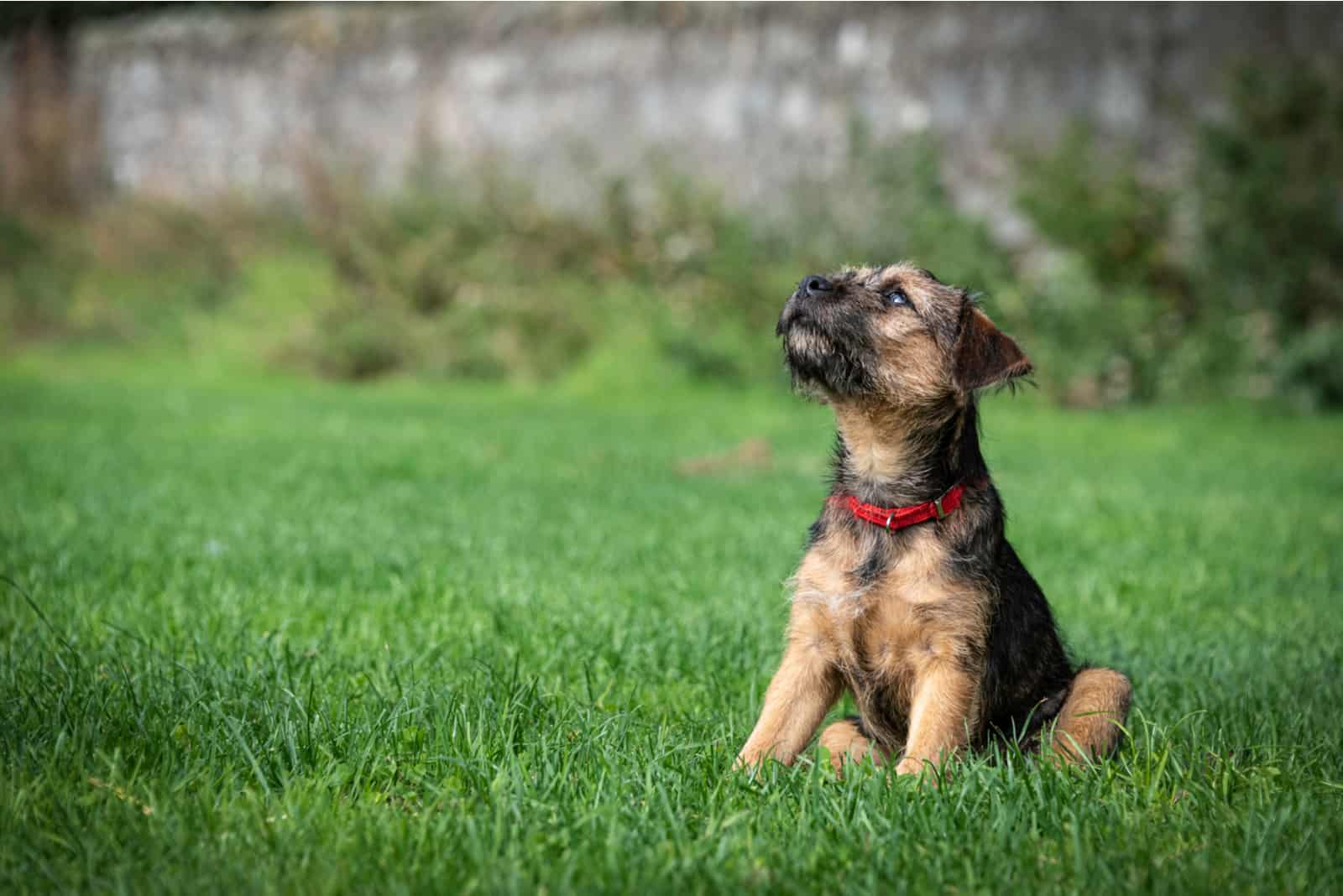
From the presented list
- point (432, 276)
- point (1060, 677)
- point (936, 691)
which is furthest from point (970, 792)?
point (432, 276)

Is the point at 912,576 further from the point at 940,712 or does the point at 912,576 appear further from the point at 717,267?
the point at 717,267

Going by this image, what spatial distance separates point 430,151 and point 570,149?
A: 211 cm

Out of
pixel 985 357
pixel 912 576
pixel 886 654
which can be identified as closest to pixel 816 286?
pixel 985 357

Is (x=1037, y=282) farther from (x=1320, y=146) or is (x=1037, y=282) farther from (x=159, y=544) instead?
(x=159, y=544)

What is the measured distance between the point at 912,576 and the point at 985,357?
24.6 inches

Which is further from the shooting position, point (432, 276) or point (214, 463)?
point (432, 276)

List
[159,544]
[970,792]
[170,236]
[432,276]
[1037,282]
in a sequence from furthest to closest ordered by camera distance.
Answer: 1. [170,236]
2. [432,276]
3. [1037,282]
4. [159,544]
5. [970,792]

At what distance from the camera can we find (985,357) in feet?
10.9

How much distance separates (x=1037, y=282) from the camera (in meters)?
14.2

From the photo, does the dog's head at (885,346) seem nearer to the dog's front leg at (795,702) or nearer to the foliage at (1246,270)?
the dog's front leg at (795,702)

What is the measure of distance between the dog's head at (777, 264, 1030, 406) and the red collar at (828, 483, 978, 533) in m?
0.28

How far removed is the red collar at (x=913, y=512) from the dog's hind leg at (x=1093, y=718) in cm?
62

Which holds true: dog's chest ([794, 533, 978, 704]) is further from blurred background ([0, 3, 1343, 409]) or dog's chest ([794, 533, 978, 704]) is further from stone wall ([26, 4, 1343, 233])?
stone wall ([26, 4, 1343, 233])

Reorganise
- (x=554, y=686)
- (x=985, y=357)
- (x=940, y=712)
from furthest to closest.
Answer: (x=554, y=686) < (x=985, y=357) < (x=940, y=712)
